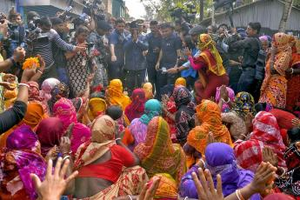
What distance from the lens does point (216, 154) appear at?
3.42 metres

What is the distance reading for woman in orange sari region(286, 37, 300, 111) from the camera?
7145mm

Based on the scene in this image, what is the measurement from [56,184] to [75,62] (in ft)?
19.4

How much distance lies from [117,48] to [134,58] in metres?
0.45

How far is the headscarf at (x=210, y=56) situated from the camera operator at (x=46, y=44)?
6.32ft

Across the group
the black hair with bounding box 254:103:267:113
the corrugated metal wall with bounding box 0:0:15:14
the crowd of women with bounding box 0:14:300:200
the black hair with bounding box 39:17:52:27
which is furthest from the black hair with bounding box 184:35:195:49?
the corrugated metal wall with bounding box 0:0:15:14

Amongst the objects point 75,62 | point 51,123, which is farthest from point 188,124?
point 75,62

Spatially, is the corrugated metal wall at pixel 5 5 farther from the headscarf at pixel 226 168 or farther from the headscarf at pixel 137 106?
the headscarf at pixel 226 168

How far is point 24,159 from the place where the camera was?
3545mm

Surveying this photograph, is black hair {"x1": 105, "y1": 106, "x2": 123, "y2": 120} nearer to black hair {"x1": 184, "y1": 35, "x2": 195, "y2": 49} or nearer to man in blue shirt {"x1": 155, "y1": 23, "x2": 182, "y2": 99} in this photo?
man in blue shirt {"x1": 155, "y1": 23, "x2": 182, "y2": 99}

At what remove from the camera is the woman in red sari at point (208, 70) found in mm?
7500

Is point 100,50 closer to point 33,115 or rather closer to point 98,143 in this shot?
point 33,115

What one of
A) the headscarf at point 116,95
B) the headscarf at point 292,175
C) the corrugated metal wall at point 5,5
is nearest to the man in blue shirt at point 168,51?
the headscarf at point 116,95

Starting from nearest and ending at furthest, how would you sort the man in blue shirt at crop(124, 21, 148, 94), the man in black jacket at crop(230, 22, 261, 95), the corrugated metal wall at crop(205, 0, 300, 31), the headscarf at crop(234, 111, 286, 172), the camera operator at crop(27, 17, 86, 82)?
the headscarf at crop(234, 111, 286, 172) → the camera operator at crop(27, 17, 86, 82) → the man in black jacket at crop(230, 22, 261, 95) → the man in blue shirt at crop(124, 21, 148, 94) → the corrugated metal wall at crop(205, 0, 300, 31)

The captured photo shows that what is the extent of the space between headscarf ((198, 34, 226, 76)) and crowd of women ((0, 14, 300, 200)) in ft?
2.67
